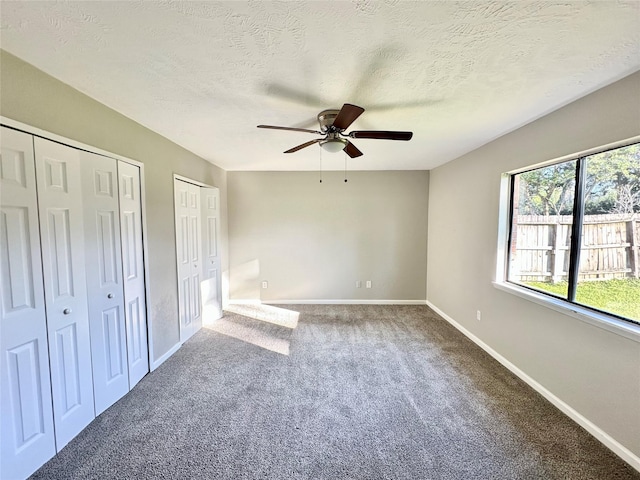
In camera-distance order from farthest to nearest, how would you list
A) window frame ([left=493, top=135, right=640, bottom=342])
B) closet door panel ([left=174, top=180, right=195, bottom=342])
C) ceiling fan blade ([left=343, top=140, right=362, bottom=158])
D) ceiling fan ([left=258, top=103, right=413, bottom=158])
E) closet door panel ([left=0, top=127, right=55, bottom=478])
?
closet door panel ([left=174, top=180, right=195, bottom=342])
ceiling fan blade ([left=343, top=140, right=362, bottom=158])
ceiling fan ([left=258, top=103, right=413, bottom=158])
window frame ([left=493, top=135, right=640, bottom=342])
closet door panel ([left=0, top=127, right=55, bottom=478])

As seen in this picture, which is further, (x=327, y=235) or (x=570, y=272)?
(x=327, y=235)

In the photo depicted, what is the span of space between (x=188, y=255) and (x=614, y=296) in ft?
13.6

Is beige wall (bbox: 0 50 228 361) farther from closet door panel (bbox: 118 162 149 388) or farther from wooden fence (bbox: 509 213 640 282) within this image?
wooden fence (bbox: 509 213 640 282)

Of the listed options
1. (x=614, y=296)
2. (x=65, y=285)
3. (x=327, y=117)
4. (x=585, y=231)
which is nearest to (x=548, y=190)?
(x=585, y=231)

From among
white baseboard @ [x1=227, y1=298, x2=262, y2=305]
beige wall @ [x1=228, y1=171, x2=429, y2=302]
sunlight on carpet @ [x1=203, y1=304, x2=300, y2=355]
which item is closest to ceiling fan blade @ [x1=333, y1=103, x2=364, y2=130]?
sunlight on carpet @ [x1=203, y1=304, x2=300, y2=355]

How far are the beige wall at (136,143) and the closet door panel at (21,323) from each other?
0.23 m

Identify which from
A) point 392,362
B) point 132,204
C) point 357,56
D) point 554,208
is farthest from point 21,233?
point 554,208

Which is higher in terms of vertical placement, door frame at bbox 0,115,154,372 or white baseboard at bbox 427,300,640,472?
door frame at bbox 0,115,154,372

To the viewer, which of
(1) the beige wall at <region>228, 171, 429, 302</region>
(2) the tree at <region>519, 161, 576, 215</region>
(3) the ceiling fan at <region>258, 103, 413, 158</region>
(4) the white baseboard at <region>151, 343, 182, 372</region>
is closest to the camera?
(3) the ceiling fan at <region>258, 103, 413, 158</region>

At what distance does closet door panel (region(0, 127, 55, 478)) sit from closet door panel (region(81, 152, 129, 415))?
362 mm

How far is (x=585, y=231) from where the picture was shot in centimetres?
204

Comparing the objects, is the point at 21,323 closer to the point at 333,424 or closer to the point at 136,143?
the point at 136,143

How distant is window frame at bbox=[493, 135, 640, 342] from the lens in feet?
5.59

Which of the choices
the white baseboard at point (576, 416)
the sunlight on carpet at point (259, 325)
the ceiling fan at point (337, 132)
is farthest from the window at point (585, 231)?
the sunlight on carpet at point (259, 325)
